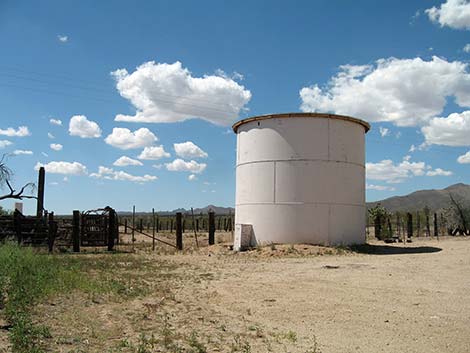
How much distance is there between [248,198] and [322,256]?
4.74m

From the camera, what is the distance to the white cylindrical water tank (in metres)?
20.0

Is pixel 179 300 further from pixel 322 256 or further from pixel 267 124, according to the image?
pixel 267 124

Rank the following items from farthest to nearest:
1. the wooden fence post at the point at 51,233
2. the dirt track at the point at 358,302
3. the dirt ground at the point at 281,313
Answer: the wooden fence post at the point at 51,233, the dirt track at the point at 358,302, the dirt ground at the point at 281,313

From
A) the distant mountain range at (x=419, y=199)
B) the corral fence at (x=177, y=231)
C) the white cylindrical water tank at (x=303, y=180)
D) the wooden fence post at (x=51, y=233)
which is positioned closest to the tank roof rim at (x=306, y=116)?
the white cylindrical water tank at (x=303, y=180)

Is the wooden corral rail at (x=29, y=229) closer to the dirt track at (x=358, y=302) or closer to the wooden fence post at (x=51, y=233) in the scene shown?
the wooden fence post at (x=51, y=233)

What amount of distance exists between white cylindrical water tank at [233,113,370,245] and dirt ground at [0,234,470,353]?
6282mm

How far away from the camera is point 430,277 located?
11.5m

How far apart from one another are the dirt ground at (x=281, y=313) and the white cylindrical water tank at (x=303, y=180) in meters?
6.28

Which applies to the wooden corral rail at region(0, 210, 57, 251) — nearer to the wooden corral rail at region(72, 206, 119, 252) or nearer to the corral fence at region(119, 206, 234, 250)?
the wooden corral rail at region(72, 206, 119, 252)

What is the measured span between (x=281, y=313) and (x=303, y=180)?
1236 cm

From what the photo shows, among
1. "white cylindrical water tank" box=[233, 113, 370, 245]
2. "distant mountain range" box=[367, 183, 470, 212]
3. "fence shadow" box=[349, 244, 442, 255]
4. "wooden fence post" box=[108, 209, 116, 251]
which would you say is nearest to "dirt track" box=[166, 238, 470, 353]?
"fence shadow" box=[349, 244, 442, 255]

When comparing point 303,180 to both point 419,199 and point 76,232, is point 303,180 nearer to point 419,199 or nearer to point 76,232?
point 76,232

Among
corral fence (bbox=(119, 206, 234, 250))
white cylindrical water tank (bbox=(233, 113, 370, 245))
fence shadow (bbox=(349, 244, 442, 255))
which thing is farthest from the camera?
corral fence (bbox=(119, 206, 234, 250))

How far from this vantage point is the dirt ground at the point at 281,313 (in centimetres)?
618
